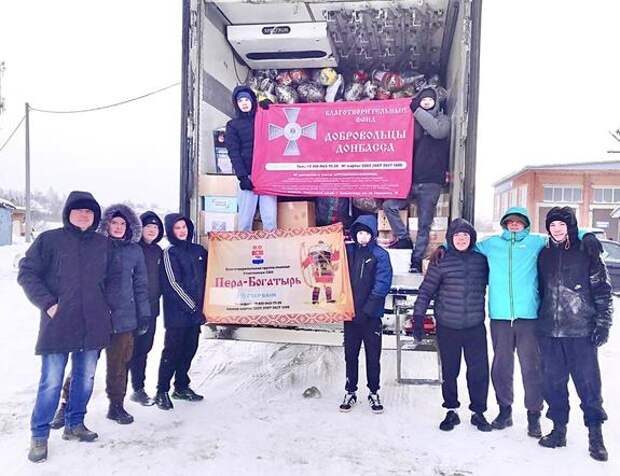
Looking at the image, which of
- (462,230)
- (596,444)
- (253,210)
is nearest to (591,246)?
(462,230)

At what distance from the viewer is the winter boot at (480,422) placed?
369 centimetres

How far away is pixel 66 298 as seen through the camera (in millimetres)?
3223

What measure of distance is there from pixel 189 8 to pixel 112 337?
266 centimetres

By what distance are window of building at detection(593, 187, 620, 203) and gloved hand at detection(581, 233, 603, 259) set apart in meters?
28.1

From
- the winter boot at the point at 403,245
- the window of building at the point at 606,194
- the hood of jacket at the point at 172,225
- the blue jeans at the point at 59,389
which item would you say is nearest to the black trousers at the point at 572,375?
the winter boot at the point at 403,245

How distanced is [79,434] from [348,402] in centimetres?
190

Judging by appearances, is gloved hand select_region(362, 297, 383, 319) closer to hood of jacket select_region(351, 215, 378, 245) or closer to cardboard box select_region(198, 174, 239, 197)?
hood of jacket select_region(351, 215, 378, 245)

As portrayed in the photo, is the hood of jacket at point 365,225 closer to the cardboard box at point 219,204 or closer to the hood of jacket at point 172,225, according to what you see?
the cardboard box at point 219,204

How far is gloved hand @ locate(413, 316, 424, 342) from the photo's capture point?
3.83 metres

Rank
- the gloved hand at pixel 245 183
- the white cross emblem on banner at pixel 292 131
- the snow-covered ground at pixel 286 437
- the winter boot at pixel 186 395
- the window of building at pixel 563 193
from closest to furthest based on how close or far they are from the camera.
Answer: the snow-covered ground at pixel 286 437
the winter boot at pixel 186 395
the gloved hand at pixel 245 183
the white cross emblem on banner at pixel 292 131
the window of building at pixel 563 193

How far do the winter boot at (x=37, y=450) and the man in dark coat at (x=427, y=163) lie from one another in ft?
9.52

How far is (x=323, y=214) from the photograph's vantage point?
4.89 m

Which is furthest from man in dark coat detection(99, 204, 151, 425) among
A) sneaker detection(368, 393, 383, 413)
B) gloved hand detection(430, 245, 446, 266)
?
gloved hand detection(430, 245, 446, 266)

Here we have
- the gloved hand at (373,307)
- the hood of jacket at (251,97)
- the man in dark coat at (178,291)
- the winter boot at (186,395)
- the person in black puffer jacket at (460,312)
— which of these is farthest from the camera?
the hood of jacket at (251,97)
